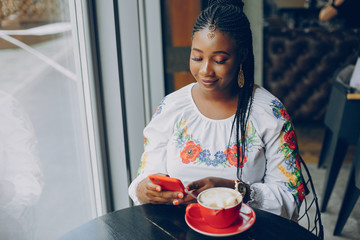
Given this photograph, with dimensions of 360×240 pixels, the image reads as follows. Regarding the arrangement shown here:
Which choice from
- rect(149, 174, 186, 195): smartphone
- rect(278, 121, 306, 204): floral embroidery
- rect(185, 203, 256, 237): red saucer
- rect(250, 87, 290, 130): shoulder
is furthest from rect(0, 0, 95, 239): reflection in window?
rect(278, 121, 306, 204): floral embroidery

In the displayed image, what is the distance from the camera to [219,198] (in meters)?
0.95

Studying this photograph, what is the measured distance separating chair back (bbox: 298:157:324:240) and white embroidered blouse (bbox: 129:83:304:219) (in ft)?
0.20

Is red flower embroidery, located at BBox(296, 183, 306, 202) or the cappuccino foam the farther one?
red flower embroidery, located at BBox(296, 183, 306, 202)

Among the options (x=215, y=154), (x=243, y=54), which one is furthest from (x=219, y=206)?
(x=243, y=54)

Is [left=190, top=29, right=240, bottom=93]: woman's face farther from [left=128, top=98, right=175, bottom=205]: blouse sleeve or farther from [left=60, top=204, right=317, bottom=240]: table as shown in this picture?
[left=60, top=204, right=317, bottom=240]: table

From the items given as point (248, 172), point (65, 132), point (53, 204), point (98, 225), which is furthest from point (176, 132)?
point (53, 204)

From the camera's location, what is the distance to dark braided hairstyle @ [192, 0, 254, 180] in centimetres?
112

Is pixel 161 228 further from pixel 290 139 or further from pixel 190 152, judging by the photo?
pixel 290 139

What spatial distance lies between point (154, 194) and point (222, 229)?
0.80ft

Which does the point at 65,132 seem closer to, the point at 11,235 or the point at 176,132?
the point at 11,235

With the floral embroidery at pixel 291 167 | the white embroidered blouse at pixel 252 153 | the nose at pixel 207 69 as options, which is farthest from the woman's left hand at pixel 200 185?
the nose at pixel 207 69

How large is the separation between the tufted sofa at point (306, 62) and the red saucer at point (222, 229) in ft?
9.49

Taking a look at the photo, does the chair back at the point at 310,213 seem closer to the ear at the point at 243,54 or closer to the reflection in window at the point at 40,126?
the ear at the point at 243,54

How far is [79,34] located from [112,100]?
32 centimetres
